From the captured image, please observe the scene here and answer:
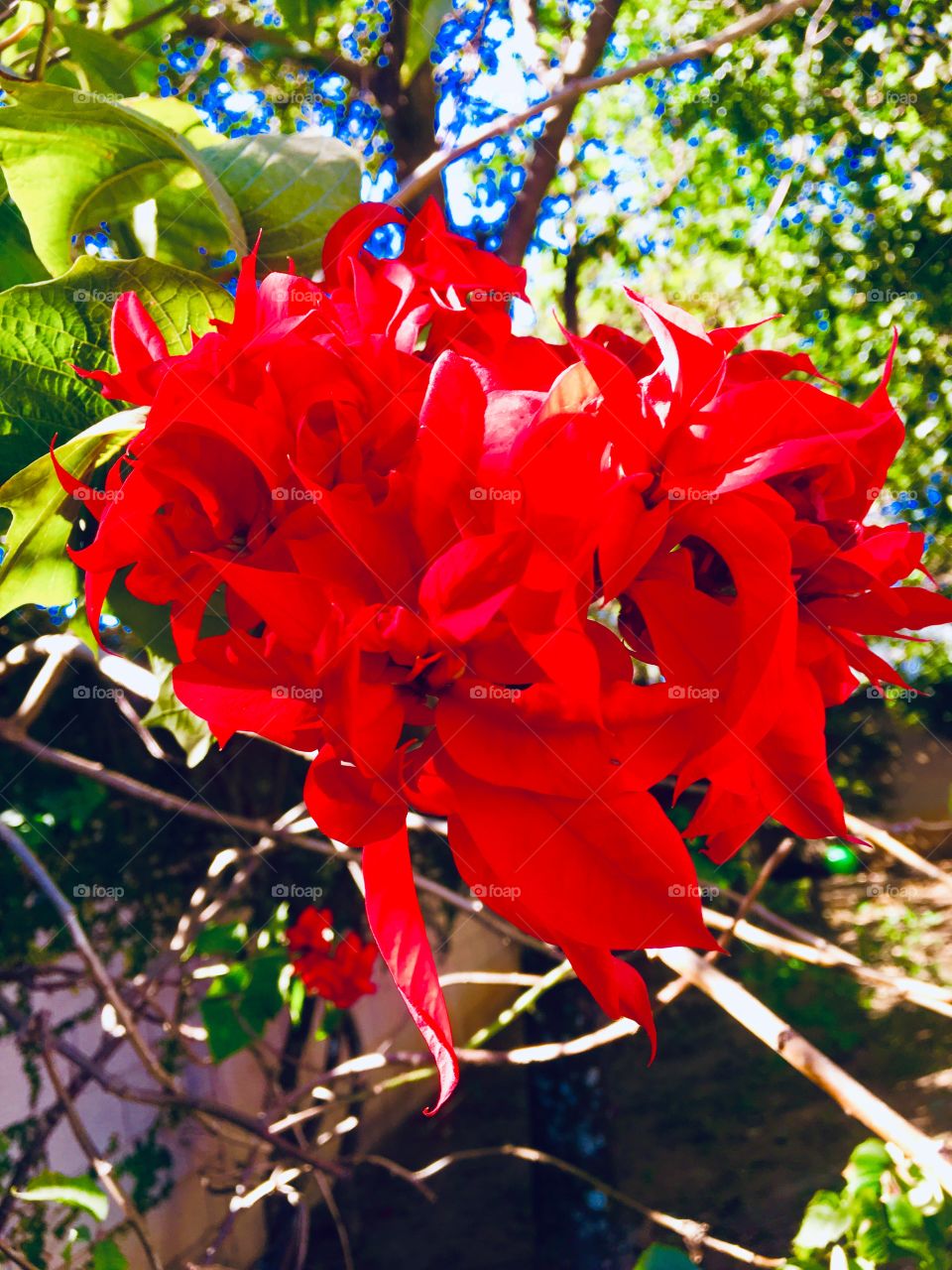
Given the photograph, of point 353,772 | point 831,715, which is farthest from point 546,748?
point 831,715

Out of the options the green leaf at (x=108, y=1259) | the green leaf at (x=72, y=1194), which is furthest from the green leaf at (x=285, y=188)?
the green leaf at (x=108, y=1259)

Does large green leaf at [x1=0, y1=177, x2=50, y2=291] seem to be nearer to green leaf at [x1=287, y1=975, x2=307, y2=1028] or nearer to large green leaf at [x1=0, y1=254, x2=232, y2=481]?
large green leaf at [x1=0, y1=254, x2=232, y2=481]

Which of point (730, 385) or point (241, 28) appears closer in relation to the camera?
point (730, 385)

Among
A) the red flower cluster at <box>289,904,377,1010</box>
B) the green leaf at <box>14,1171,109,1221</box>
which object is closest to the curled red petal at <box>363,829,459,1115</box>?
the green leaf at <box>14,1171,109,1221</box>

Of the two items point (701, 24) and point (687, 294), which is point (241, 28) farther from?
point (687, 294)

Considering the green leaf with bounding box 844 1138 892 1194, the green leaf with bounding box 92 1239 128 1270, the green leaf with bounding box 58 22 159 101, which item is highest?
the green leaf with bounding box 58 22 159 101

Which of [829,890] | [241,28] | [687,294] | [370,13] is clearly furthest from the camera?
[829,890]

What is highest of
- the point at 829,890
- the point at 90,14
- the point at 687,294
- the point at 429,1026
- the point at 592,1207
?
the point at 90,14

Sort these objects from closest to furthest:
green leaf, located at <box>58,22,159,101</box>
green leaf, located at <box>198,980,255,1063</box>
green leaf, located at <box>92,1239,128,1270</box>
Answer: green leaf, located at <box>58,22,159,101</box> → green leaf, located at <box>92,1239,128,1270</box> → green leaf, located at <box>198,980,255,1063</box>
